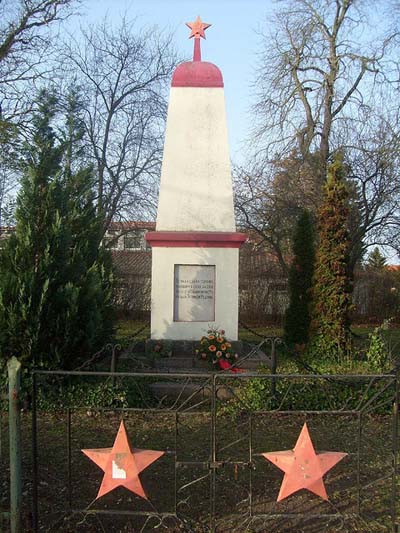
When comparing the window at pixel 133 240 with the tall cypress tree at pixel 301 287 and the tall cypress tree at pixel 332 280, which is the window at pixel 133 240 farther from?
the tall cypress tree at pixel 332 280

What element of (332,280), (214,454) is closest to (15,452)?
(214,454)

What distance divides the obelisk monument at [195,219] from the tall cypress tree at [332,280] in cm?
174

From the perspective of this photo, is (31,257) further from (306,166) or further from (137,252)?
(137,252)

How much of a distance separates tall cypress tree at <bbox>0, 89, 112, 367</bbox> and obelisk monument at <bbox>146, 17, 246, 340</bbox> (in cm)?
209

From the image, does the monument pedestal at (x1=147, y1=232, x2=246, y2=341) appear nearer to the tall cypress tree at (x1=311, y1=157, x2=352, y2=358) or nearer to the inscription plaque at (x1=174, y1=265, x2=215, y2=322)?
the inscription plaque at (x1=174, y1=265, x2=215, y2=322)

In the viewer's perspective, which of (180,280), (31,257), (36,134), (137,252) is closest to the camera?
(31,257)

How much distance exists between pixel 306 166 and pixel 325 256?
863cm

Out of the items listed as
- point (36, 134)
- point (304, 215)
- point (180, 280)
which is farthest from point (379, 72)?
point (36, 134)

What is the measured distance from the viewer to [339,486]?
400 cm

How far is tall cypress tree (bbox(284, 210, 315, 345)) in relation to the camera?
34.9 ft

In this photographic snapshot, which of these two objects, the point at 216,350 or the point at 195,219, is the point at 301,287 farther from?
the point at 216,350

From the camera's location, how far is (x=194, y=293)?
8656 millimetres

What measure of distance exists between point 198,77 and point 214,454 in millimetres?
7504

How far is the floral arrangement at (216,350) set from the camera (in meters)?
7.71
